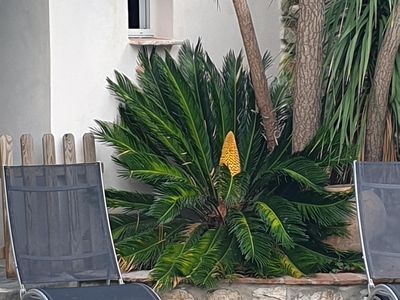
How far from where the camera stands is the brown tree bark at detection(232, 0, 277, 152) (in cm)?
578

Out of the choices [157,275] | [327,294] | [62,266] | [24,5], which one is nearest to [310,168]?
[327,294]

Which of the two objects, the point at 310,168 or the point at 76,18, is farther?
the point at 76,18

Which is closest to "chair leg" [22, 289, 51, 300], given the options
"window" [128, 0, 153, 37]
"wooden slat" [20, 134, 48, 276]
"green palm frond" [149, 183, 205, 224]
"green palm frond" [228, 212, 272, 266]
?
"wooden slat" [20, 134, 48, 276]

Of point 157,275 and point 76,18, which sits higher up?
point 76,18

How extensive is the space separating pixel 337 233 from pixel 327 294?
50 cm

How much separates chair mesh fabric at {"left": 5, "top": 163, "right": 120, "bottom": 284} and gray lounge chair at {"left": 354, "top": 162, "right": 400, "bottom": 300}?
1.52 m

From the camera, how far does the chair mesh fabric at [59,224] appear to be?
493 cm

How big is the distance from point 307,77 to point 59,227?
2017mm

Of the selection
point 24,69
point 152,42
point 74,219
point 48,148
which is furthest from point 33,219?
point 152,42

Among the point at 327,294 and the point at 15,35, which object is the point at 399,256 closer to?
the point at 327,294

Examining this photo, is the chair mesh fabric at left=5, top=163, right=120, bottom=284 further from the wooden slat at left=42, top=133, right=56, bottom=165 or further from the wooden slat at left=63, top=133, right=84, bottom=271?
the wooden slat at left=42, top=133, right=56, bottom=165

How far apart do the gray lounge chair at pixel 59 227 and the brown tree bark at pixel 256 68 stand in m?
1.36

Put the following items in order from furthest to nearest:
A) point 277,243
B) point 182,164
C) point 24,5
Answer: point 24,5, point 182,164, point 277,243

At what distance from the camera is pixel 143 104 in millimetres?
5930
